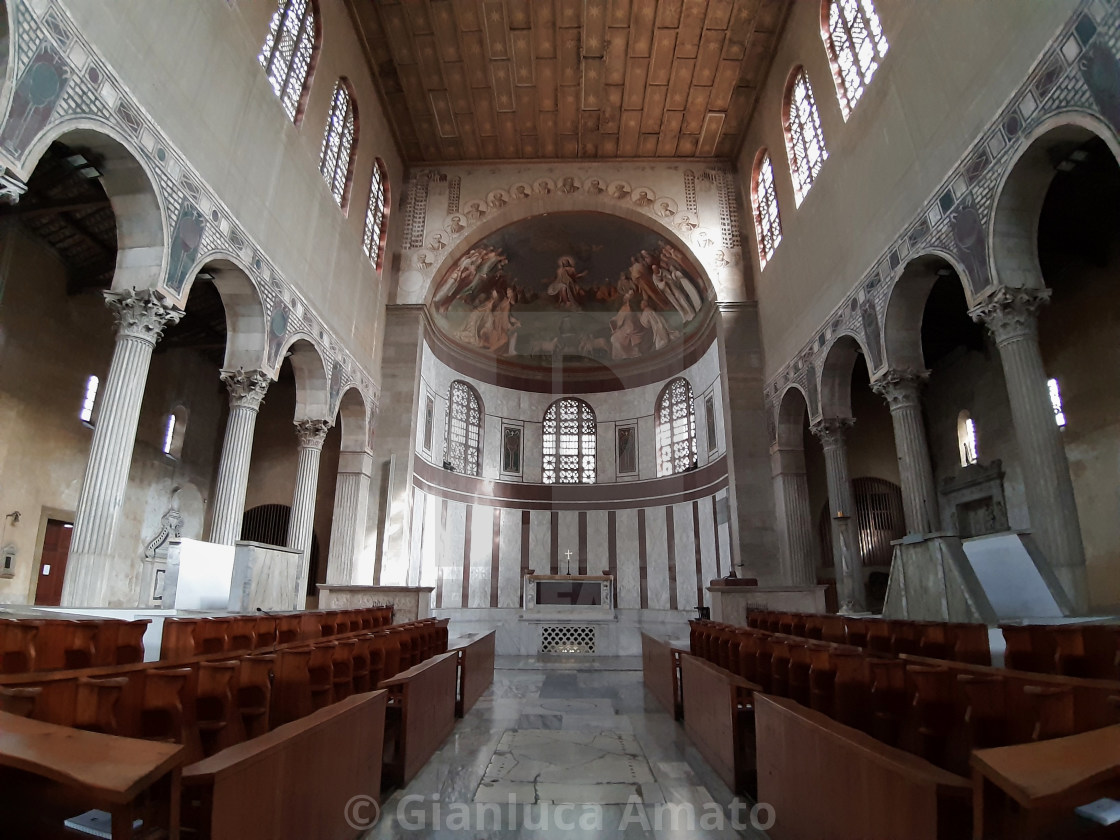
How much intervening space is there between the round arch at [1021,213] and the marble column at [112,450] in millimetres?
11889

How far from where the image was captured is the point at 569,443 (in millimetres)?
24578

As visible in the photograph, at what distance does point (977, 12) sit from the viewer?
8688 millimetres

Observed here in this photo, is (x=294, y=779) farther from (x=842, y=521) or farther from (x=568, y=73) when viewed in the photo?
(x=568, y=73)

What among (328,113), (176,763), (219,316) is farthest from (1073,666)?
(219,316)

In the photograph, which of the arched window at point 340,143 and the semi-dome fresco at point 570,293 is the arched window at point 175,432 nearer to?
the arched window at point 340,143

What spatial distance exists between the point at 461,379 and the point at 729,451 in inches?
396

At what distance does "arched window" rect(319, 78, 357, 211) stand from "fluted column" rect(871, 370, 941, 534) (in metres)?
13.2

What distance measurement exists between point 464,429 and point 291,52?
12.7 m

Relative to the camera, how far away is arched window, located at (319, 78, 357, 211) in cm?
1519

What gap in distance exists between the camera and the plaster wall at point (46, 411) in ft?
38.8

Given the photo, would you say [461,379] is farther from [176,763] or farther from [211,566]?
[176,763]

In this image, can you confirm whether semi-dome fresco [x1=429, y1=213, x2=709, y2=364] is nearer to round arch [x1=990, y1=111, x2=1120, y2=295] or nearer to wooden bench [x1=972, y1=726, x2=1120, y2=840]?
round arch [x1=990, y1=111, x2=1120, y2=295]

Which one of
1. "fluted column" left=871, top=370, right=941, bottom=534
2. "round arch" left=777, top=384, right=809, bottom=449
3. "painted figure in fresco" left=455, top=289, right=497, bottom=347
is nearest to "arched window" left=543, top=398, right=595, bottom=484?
"painted figure in fresco" left=455, top=289, right=497, bottom=347

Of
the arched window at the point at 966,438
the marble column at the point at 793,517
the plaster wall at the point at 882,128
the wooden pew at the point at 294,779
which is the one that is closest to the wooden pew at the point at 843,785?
the wooden pew at the point at 294,779
